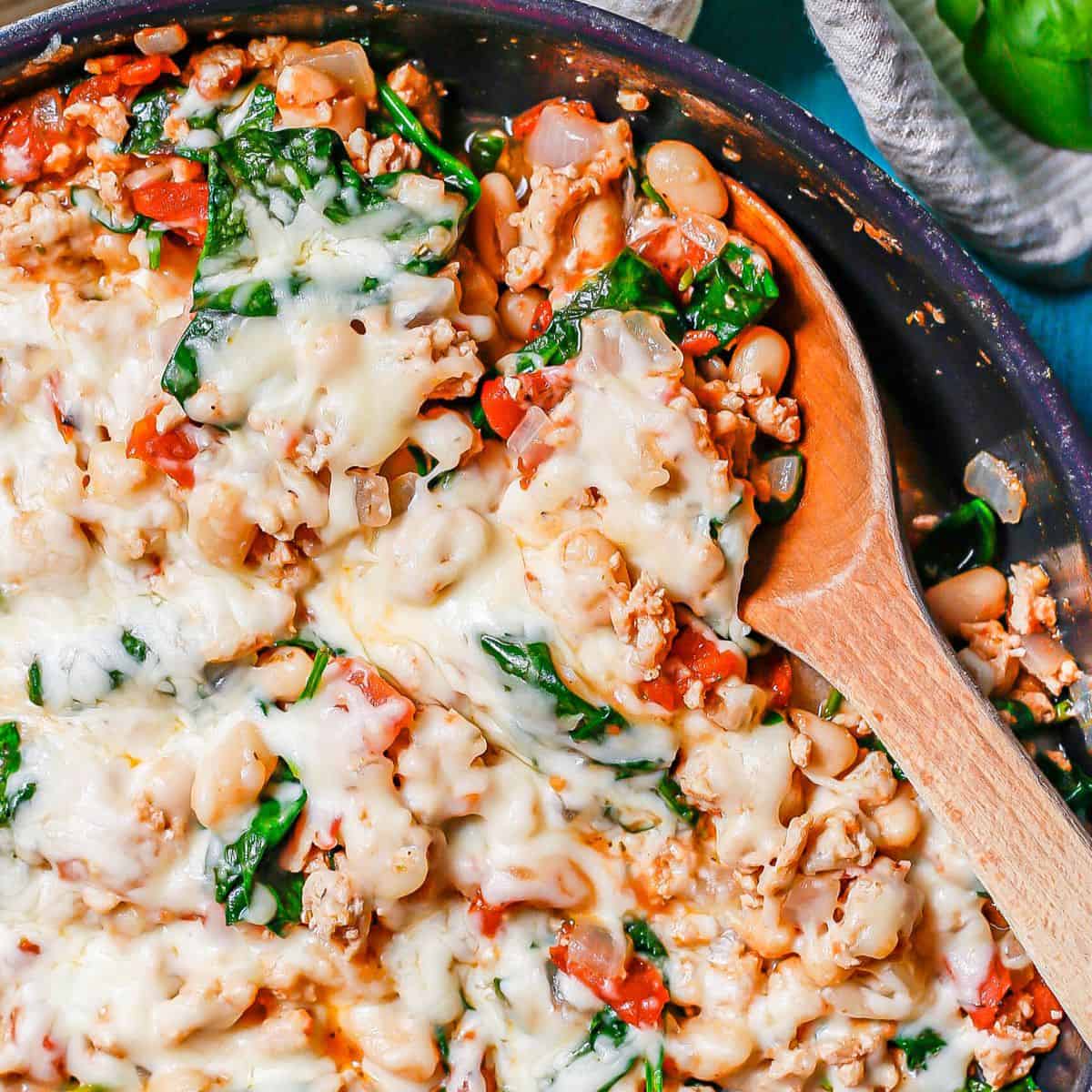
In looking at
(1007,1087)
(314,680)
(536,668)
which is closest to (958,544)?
(536,668)

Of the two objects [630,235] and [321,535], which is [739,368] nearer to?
[630,235]

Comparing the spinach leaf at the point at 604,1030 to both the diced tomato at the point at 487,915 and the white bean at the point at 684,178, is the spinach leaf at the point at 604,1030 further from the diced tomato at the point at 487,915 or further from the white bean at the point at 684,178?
the white bean at the point at 684,178

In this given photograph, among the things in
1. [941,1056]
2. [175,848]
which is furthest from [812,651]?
[175,848]

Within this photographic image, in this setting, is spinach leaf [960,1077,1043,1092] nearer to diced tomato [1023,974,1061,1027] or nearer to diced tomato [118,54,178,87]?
diced tomato [1023,974,1061,1027]

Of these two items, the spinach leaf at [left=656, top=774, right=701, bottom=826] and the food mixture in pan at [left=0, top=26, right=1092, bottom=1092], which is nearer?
the food mixture in pan at [left=0, top=26, right=1092, bottom=1092]

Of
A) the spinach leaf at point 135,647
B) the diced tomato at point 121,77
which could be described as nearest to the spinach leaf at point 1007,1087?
the spinach leaf at point 135,647

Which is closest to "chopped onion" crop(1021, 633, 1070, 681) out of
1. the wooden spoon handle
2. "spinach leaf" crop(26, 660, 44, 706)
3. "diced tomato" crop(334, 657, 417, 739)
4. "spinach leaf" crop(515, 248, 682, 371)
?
the wooden spoon handle
